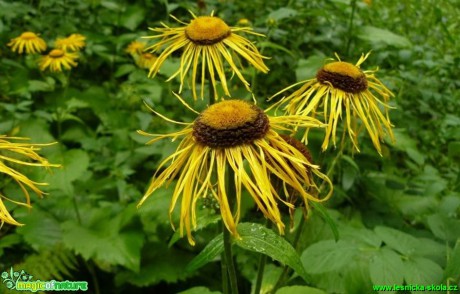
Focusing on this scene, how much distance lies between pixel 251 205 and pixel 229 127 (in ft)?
2.68

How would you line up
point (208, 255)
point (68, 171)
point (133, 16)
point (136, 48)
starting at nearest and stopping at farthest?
point (208, 255) < point (68, 171) < point (136, 48) < point (133, 16)

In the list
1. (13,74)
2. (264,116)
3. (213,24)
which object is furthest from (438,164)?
(13,74)

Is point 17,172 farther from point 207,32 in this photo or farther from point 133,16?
point 133,16

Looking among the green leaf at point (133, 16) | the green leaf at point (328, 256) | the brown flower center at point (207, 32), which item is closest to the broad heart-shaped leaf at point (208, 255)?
the green leaf at point (328, 256)

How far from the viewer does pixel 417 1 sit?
9.29ft

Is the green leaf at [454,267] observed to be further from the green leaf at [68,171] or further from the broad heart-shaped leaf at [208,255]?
the green leaf at [68,171]

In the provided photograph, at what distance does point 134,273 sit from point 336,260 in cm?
91

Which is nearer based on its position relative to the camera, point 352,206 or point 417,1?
point 352,206

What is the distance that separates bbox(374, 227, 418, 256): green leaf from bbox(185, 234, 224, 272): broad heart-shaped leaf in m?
0.59

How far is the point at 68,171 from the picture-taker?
6.08 ft

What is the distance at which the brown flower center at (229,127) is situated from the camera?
34.0 inches

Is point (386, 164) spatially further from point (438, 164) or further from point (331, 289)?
Result: point (331, 289)

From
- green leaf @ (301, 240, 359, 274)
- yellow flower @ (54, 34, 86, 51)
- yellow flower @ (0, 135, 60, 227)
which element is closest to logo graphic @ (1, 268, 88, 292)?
yellow flower @ (0, 135, 60, 227)

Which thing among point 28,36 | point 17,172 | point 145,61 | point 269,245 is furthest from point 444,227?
point 28,36
